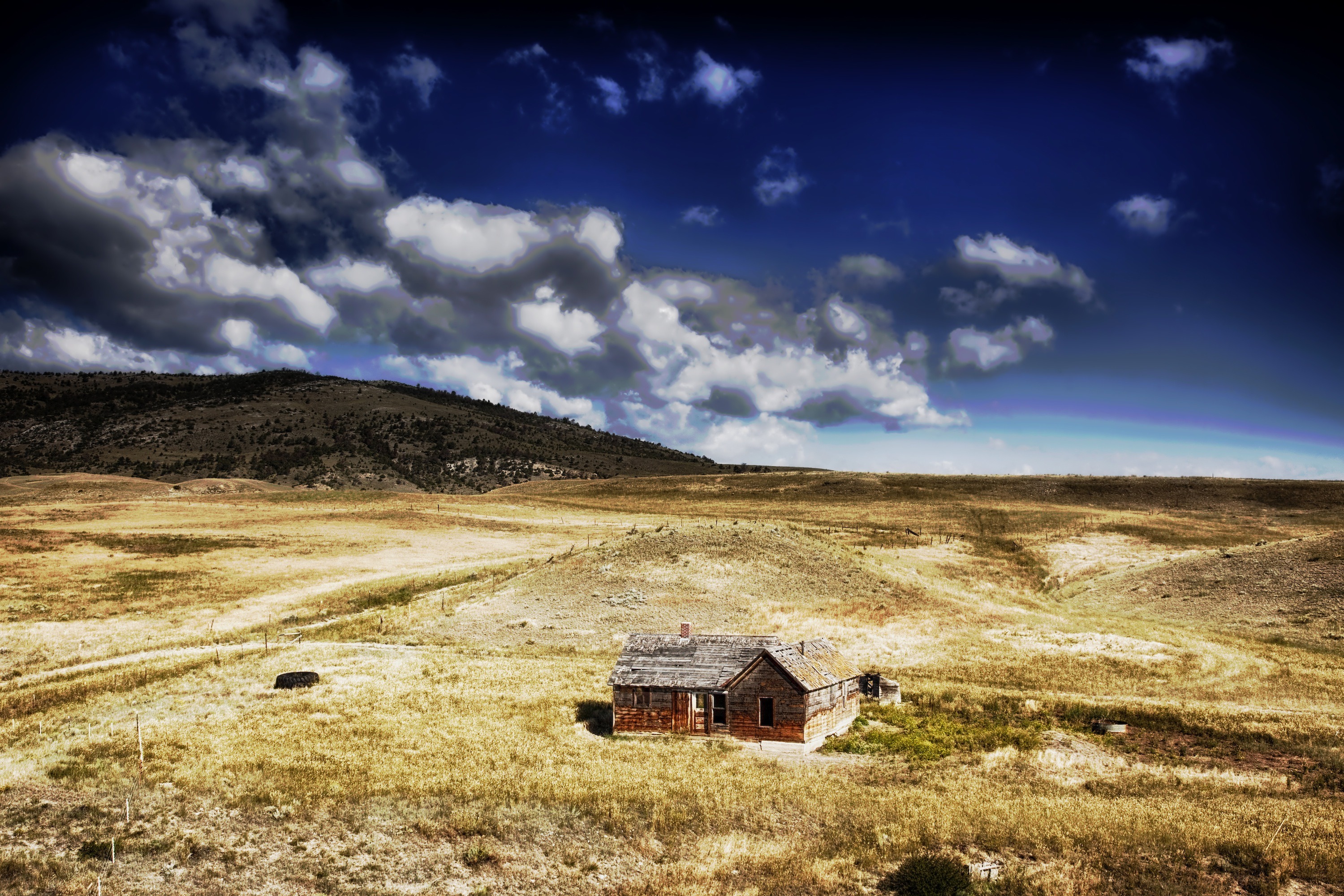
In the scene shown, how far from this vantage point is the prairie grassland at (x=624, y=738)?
18469 mm

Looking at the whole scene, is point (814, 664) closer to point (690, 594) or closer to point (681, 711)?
point (681, 711)

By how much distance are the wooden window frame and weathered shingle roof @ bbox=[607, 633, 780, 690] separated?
4.74 feet

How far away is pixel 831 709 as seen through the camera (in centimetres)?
3089

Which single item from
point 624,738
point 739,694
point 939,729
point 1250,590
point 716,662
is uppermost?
point 716,662

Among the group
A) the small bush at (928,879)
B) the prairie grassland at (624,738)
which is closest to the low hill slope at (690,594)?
the prairie grassland at (624,738)

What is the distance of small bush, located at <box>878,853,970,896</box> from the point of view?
55.0 ft

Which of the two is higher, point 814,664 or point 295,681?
point 814,664

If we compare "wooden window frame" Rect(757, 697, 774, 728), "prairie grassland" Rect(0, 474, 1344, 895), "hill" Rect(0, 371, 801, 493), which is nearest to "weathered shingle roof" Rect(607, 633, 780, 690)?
"wooden window frame" Rect(757, 697, 774, 728)

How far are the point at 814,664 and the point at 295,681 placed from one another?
23.6 metres

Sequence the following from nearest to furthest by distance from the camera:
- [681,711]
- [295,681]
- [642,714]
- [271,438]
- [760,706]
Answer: [760,706] → [681,711] → [642,714] → [295,681] → [271,438]

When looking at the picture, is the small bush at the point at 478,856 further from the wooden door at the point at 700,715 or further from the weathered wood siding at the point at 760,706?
the weathered wood siding at the point at 760,706

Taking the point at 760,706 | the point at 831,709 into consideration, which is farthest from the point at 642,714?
the point at 831,709

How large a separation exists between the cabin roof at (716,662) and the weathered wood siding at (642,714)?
0.41m

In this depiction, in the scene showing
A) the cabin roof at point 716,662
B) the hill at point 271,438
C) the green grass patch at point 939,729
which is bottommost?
the green grass patch at point 939,729
